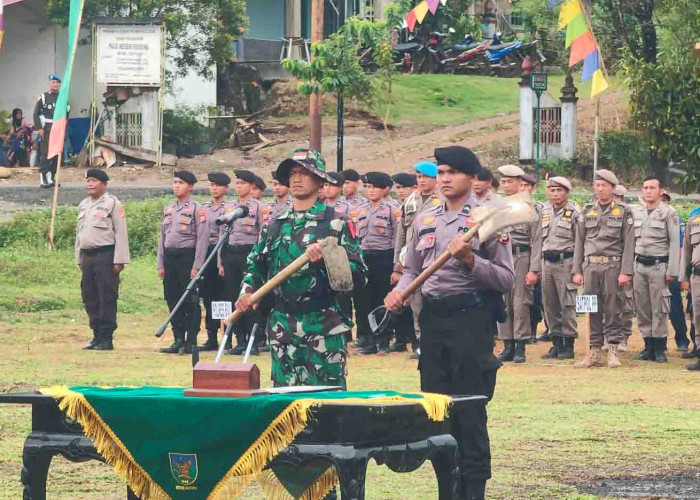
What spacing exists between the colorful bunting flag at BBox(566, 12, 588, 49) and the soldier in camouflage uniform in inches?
606

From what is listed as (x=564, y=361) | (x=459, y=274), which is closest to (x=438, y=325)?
(x=459, y=274)

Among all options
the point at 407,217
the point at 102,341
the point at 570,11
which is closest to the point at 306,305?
the point at 407,217

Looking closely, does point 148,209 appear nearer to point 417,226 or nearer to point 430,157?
point 430,157

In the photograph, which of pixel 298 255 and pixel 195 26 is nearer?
pixel 298 255

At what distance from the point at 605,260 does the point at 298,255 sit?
755cm

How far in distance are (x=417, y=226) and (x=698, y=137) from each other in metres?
10.6

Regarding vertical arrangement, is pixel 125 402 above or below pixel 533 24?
below

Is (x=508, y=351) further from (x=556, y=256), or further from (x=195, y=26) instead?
(x=195, y=26)

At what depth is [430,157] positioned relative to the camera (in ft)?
100.0

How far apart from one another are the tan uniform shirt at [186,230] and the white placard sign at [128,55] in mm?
12034

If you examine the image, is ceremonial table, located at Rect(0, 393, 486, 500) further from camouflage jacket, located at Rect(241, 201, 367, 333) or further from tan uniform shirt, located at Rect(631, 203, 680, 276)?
tan uniform shirt, located at Rect(631, 203, 680, 276)

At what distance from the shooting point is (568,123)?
30.8m

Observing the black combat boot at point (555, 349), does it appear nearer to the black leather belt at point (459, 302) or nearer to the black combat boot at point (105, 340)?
the black combat boot at point (105, 340)

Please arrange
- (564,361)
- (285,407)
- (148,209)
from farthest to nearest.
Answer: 1. (148,209)
2. (564,361)
3. (285,407)
